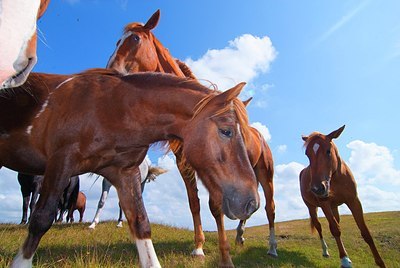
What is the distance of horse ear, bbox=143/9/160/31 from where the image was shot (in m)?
7.70

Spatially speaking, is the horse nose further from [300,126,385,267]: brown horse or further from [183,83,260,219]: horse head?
[300,126,385,267]: brown horse

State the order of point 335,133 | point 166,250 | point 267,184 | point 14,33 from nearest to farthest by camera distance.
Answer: point 14,33
point 166,250
point 267,184
point 335,133

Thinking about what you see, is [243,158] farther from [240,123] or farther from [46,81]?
[46,81]

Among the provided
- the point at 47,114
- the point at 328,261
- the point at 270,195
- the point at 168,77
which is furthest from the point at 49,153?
the point at 328,261

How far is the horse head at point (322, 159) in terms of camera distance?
9500mm

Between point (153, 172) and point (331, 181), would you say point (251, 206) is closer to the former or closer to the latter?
point (331, 181)

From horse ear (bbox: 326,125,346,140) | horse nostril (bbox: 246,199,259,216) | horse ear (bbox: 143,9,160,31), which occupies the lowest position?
horse nostril (bbox: 246,199,259,216)

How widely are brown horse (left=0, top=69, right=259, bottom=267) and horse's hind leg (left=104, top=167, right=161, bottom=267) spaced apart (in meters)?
0.01

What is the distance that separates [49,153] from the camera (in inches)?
162

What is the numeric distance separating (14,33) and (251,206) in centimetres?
277

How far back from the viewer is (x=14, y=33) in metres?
1.35

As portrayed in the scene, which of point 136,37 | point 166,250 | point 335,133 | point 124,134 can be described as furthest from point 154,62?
point 335,133

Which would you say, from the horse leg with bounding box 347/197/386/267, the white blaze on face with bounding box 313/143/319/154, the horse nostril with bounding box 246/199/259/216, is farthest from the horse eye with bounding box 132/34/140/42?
the horse leg with bounding box 347/197/386/267

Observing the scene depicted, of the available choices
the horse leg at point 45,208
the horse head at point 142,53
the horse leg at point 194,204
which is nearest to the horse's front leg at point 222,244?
the horse leg at point 194,204
